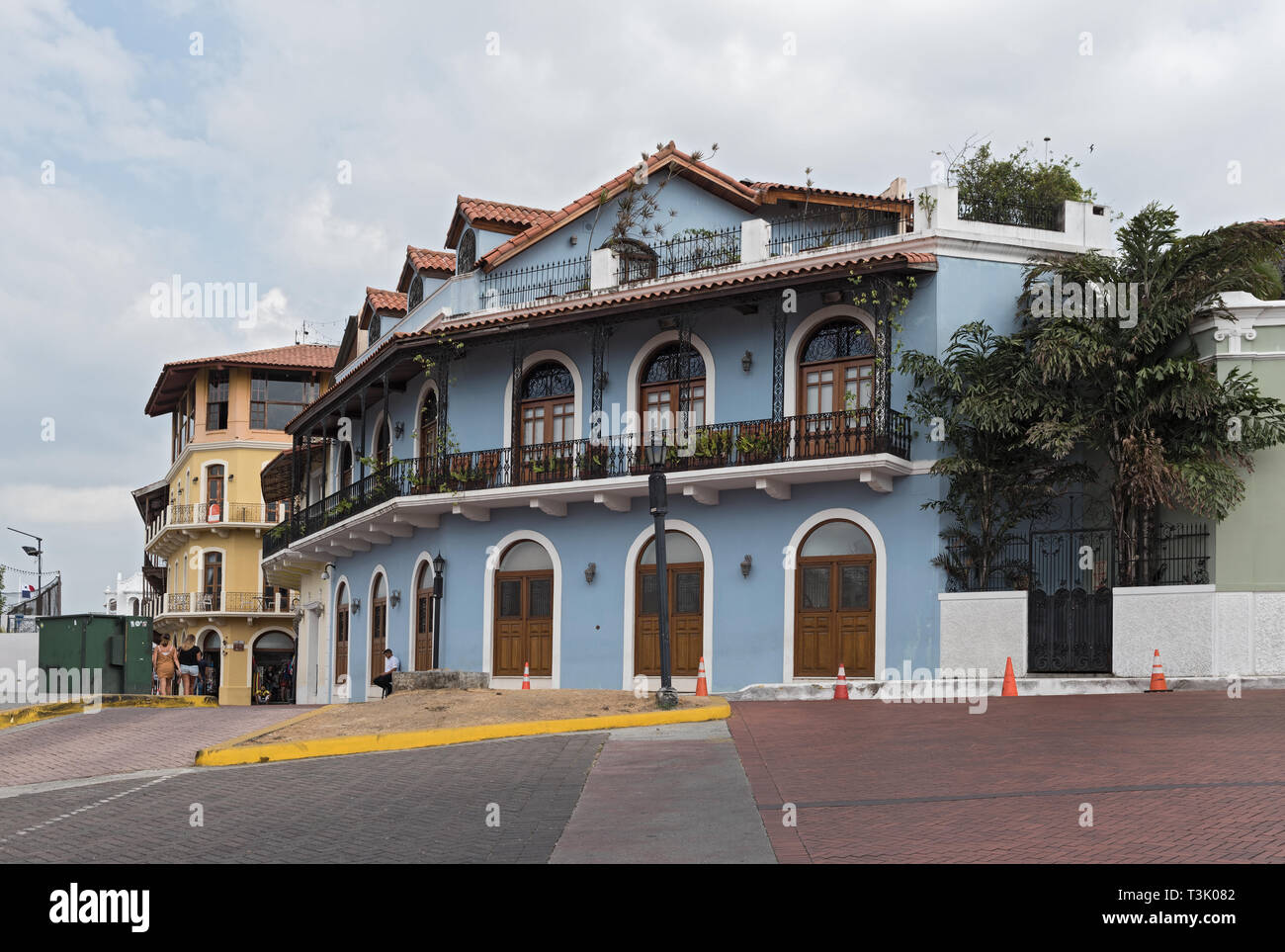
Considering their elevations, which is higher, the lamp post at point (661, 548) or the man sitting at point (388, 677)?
the lamp post at point (661, 548)

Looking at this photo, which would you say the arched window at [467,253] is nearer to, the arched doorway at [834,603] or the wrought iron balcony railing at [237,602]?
the arched doorway at [834,603]

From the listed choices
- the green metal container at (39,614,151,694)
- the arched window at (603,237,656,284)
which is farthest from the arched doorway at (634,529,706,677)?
the green metal container at (39,614,151,694)

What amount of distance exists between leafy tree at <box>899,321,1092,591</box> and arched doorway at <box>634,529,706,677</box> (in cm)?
465

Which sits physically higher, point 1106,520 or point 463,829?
point 1106,520

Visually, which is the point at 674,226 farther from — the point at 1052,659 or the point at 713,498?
the point at 1052,659

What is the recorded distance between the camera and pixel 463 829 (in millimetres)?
9812

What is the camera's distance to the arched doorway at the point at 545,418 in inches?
1030

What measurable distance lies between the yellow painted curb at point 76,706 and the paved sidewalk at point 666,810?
11885 mm

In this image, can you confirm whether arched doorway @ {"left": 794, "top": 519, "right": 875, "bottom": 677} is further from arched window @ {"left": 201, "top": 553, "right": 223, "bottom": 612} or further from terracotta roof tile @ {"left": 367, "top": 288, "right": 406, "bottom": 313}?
arched window @ {"left": 201, "top": 553, "right": 223, "bottom": 612}

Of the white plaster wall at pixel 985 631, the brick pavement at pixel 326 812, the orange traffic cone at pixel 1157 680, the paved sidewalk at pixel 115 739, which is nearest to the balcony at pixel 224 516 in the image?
the paved sidewalk at pixel 115 739

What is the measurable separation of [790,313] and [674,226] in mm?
4102
